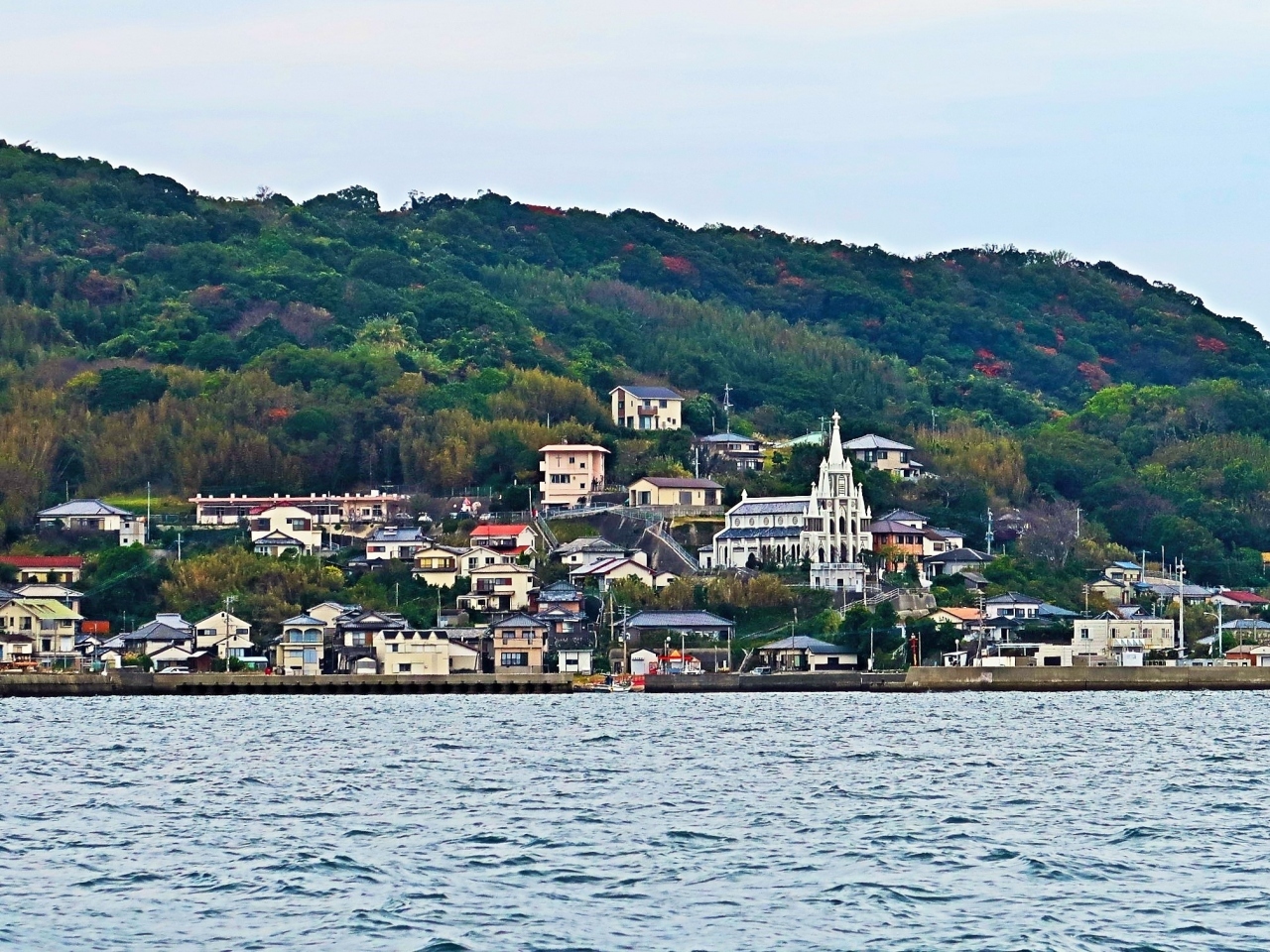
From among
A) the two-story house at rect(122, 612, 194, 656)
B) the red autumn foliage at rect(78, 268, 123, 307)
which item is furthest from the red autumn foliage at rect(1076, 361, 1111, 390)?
the two-story house at rect(122, 612, 194, 656)

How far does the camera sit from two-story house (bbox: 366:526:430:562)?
326 ft

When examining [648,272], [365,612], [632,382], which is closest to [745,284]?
[648,272]

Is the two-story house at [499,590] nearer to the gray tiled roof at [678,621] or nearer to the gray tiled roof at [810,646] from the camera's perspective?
the gray tiled roof at [678,621]

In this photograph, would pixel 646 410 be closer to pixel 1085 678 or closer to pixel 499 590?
pixel 499 590

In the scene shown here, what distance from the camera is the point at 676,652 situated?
83938 millimetres

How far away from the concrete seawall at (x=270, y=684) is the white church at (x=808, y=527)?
17.9 meters

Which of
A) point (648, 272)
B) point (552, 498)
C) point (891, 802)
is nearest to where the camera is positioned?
point (891, 802)

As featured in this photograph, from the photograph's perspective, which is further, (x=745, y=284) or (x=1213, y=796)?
(x=745, y=284)

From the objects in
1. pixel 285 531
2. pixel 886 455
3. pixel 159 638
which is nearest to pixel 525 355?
pixel 886 455

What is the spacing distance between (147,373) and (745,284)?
7192 cm

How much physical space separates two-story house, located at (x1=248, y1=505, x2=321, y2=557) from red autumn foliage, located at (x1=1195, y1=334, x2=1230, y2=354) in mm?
98003

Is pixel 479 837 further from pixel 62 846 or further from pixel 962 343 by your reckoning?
pixel 962 343

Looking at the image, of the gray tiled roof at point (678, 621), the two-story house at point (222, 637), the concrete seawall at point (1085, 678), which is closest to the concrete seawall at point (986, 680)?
the concrete seawall at point (1085, 678)

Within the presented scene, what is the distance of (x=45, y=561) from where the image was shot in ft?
320
